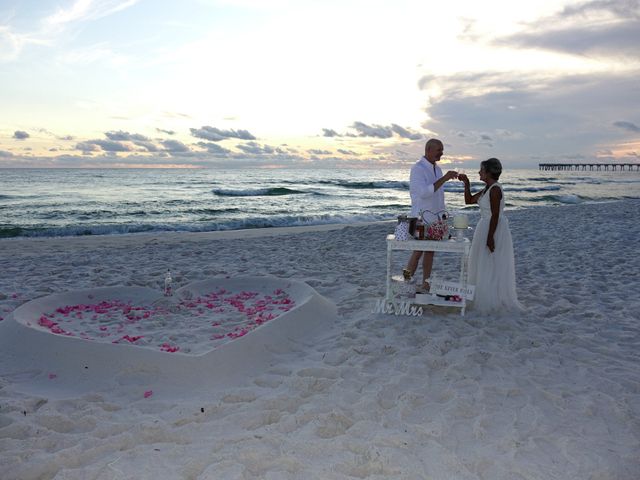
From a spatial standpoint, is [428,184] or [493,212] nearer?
[493,212]

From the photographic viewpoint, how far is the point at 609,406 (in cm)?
364

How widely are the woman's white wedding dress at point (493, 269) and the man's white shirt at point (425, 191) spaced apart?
0.53 metres

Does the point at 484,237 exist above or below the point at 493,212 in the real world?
below

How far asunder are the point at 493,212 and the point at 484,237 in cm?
38

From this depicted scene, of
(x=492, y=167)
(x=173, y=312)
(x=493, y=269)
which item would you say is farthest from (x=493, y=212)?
(x=173, y=312)

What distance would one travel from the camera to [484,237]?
5.95 metres

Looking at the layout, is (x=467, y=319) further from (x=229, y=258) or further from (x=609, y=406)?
(x=229, y=258)

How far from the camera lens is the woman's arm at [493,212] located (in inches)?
223

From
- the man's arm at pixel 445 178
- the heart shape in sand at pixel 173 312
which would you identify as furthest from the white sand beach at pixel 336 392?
the man's arm at pixel 445 178

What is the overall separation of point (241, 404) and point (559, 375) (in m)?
2.82

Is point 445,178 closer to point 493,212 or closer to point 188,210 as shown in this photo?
point 493,212

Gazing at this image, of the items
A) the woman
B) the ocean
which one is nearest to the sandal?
the woman

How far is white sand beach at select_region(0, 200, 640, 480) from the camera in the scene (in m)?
2.92

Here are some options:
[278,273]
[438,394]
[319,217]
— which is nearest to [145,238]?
[278,273]
